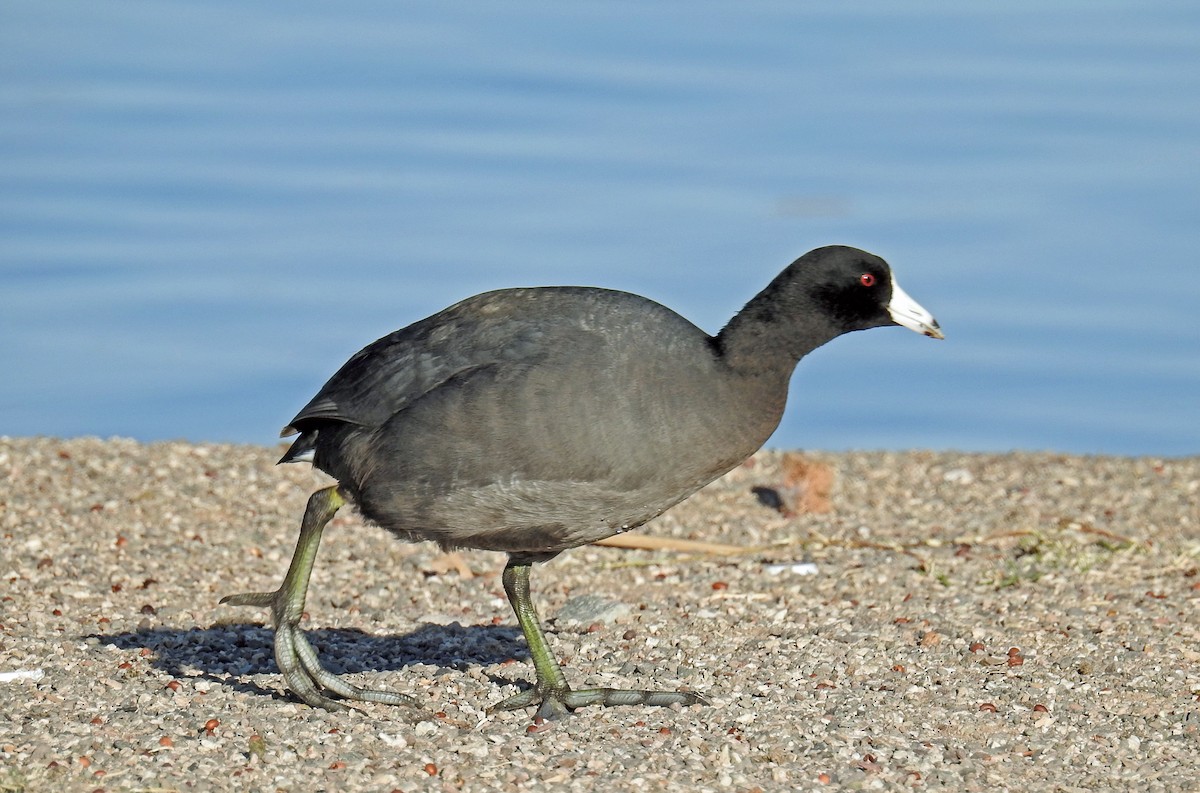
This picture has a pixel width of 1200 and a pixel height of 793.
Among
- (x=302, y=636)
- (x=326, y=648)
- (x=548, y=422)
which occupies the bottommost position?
(x=326, y=648)

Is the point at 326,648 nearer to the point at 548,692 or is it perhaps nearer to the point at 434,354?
the point at 548,692

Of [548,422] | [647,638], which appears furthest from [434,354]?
[647,638]

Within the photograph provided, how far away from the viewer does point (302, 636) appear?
18.0 ft

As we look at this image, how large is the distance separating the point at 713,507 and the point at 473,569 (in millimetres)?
1694

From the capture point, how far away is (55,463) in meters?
8.76

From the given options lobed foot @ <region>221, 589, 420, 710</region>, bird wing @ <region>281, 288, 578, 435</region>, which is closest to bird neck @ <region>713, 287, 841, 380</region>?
bird wing @ <region>281, 288, 578, 435</region>

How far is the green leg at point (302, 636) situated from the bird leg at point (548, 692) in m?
0.44

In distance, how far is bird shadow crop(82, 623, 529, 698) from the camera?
5.85 meters

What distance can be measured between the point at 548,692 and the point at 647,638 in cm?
91

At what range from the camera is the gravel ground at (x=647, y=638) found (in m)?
4.80

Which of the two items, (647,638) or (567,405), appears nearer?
(567,405)

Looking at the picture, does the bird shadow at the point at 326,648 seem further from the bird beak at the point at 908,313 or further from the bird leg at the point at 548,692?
the bird beak at the point at 908,313

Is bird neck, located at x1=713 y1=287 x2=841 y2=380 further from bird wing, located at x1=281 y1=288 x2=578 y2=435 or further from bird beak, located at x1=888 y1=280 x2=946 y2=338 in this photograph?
bird wing, located at x1=281 y1=288 x2=578 y2=435

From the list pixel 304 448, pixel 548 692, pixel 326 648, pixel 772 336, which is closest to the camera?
pixel 772 336
